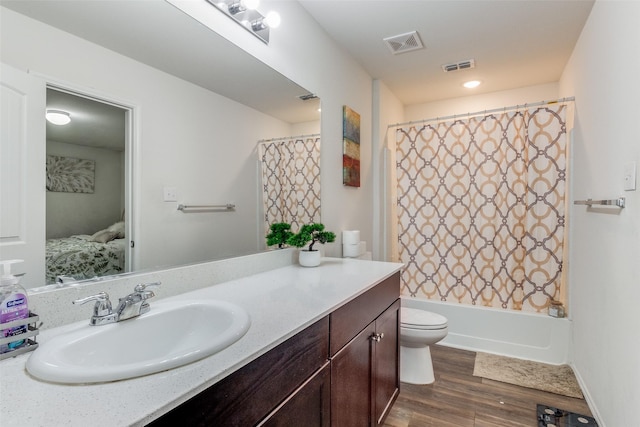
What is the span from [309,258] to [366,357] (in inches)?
24.0

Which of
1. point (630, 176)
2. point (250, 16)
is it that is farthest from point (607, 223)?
point (250, 16)

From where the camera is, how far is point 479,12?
2.02m

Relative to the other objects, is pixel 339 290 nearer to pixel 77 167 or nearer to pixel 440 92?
pixel 77 167

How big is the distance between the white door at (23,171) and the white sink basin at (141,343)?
245 mm

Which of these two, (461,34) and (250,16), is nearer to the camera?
(250,16)

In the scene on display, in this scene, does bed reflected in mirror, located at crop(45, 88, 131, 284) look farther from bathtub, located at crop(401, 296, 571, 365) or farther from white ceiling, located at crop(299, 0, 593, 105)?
bathtub, located at crop(401, 296, 571, 365)

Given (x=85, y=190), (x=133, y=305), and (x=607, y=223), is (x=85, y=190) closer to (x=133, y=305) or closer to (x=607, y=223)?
(x=133, y=305)

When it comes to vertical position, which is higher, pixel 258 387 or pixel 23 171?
pixel 23 171

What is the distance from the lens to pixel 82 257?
969mm

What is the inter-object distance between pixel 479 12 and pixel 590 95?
86 cm

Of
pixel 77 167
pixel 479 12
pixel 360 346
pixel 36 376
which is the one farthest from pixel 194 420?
pixel 479 12

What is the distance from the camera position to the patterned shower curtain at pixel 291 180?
1.73 metres

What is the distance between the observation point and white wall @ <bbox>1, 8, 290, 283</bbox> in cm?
87

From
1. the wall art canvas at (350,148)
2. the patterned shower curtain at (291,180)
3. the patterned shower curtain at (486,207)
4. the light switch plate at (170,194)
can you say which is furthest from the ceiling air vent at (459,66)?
the light switch plate at (170,194)
